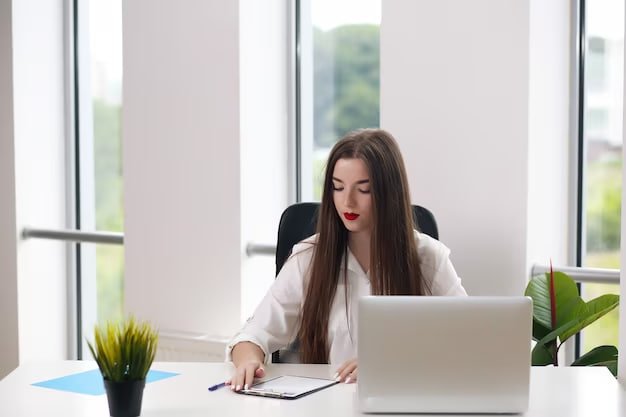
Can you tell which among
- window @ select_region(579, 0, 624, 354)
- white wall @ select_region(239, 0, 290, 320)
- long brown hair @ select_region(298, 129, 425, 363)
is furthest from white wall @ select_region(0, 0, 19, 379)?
window @ select_region(579, 0, 624, 354)

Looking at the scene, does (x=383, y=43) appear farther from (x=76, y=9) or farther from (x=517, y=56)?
(x=76, y=9)

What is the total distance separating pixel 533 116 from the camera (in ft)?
10.3

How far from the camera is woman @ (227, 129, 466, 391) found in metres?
2.52

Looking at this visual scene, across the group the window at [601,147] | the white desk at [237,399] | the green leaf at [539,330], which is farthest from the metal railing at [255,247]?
the white desk at [237,399]

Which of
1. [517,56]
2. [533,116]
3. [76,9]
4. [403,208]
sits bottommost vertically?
[403,208]

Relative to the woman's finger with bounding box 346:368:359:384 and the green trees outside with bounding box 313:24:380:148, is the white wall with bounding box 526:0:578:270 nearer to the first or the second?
the green trees outside with bounding box 313:24:380:148

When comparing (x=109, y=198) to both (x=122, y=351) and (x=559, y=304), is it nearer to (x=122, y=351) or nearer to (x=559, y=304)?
(x=559, y=304)

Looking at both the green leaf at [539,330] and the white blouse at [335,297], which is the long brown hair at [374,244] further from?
the green leaf at [539,330]

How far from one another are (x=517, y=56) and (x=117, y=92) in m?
2.44

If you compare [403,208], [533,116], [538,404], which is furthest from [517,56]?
[538,404]

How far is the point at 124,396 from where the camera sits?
171 cm

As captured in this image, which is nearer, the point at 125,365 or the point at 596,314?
the point at 125,365

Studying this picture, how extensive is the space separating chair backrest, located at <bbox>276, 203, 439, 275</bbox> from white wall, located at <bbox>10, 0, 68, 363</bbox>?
2364 mm

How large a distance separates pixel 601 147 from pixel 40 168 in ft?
9.52
